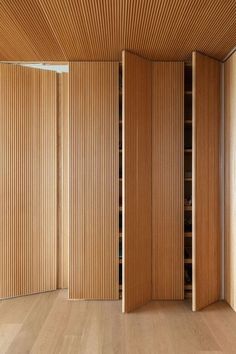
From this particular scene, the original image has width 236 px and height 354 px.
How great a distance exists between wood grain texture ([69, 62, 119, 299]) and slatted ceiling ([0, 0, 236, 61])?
0.26 meters

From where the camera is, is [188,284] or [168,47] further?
[188,284]

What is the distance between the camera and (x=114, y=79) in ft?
11.3

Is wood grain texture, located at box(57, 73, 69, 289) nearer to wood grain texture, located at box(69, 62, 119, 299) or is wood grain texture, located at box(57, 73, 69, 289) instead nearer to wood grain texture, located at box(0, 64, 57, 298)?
wood grain texture, located at box(0, 64, 57, 298)

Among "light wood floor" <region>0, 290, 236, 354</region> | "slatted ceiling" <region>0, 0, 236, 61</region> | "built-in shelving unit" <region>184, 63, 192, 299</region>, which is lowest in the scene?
"light wood floor" <region>0, 290, 236, 354</region>

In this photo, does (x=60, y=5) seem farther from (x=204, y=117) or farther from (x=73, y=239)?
(x=73, y=239)

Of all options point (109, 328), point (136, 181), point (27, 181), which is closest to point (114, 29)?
point (136, 181)

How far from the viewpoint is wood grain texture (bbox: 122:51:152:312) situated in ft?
10.4

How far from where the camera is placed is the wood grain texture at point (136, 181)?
317cm

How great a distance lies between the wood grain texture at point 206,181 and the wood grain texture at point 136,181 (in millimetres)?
455

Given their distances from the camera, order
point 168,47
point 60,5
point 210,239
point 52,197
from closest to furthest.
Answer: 1. point 60,5
2. point 168,47
3. point 210,239
4. point 52,197

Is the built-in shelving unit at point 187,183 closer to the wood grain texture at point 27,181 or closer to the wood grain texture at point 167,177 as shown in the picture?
the wood grain texture at point 167,177

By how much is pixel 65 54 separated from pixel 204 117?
145 centimetres

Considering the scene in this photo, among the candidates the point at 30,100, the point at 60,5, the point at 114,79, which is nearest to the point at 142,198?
the point at 114,79

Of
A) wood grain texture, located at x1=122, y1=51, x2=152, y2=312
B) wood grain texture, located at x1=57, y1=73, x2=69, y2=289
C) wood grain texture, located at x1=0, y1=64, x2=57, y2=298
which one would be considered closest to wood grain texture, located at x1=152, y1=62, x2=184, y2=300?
wood grain texture, located at x1=122, y1=51, x2=152, y2=312
